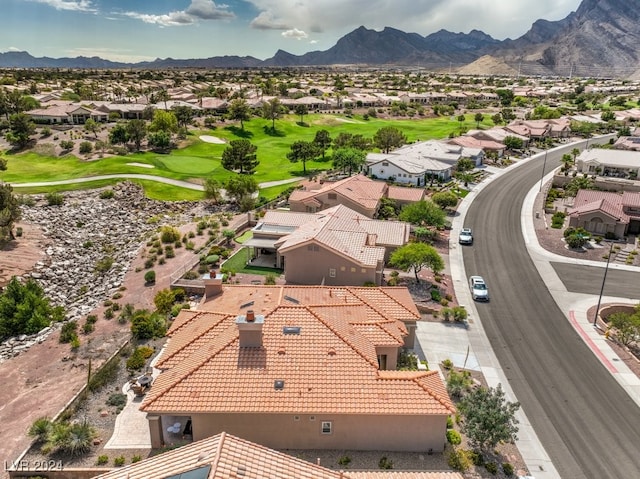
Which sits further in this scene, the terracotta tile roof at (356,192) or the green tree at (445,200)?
the green tree at (445,200)

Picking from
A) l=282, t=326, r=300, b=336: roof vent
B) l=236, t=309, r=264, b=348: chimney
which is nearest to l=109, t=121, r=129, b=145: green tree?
l=282, t=326, r=300, b=336: roof vent

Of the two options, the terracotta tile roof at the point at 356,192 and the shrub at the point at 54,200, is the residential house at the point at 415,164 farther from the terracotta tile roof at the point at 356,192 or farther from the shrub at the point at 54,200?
the shrub at the point at 54,200

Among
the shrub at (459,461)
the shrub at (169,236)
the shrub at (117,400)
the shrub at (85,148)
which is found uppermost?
the shrub at (85,148)

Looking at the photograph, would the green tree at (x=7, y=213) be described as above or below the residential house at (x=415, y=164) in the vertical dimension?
below

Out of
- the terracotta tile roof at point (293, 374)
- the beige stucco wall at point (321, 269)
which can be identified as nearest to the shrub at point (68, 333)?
the terracotta tile roof at point (293, 374)

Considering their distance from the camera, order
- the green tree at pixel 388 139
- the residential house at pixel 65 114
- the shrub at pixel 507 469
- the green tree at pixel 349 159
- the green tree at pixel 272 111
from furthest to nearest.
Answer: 1. the green tree at pixel 272 111
2. the residential house at pixel 65 114
3. the green tree at pixel 388 139
4. the green tree at pixel 349 159
5. the shrub at pixel 507 469

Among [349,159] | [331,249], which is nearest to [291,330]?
[331,249]

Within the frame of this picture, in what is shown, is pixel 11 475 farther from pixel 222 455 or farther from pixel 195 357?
pixel 222 455

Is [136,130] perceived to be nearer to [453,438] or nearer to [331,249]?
[331,249]
